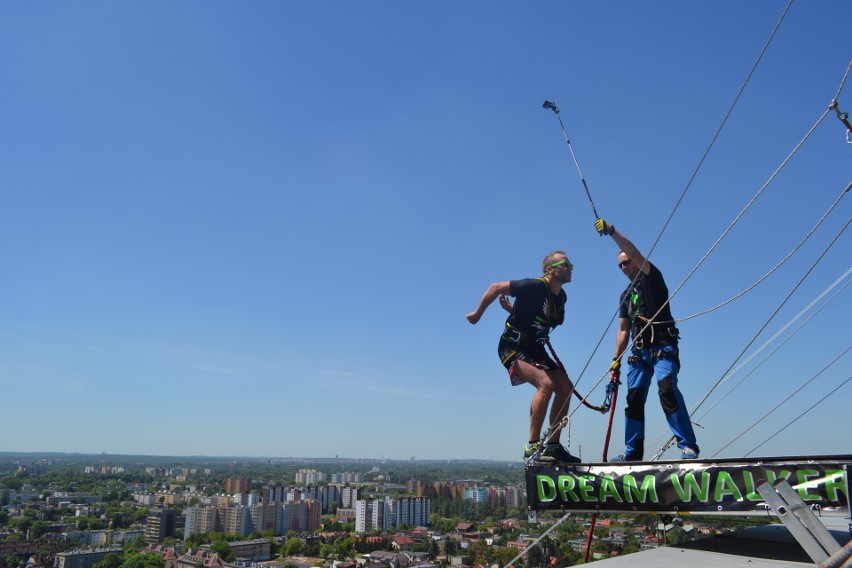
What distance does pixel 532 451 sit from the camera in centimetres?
506

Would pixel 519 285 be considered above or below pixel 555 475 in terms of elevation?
above

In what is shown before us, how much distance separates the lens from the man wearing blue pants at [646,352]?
494cm

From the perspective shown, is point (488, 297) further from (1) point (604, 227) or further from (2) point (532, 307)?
(1) point (604, 227)

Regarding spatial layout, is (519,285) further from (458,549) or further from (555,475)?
(458,549)

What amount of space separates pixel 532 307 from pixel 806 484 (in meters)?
2.66

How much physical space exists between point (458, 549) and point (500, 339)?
285ft

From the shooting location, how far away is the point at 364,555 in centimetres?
8931

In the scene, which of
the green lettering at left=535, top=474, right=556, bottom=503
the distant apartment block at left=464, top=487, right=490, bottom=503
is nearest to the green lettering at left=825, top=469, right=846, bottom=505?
the green lettering at left=535, top=474, right=556, bottom=503

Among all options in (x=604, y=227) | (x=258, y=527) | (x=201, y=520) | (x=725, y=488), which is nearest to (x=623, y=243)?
(x=604, y=227)

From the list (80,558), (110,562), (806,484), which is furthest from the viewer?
(80,558)

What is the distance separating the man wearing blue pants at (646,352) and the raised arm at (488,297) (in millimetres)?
986

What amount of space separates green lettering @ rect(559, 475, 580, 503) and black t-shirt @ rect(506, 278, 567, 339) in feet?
4.45

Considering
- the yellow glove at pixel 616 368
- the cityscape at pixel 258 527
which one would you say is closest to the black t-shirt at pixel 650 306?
the yellow glove at pixel 616 368

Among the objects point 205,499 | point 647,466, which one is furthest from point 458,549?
point 647,466
